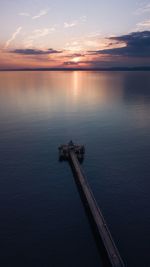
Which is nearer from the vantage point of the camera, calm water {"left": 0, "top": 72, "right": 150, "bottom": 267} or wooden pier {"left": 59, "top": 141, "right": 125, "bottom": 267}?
wooden pier {"left": 59, "top": 141, "right": 125, "bottom": 267}

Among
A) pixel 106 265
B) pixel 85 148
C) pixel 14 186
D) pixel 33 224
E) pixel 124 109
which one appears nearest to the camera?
pixel 106 265

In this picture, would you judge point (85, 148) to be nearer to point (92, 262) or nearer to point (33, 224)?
point (33, 224)

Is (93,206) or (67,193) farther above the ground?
(67,193)

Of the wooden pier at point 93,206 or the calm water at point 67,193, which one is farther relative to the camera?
the calm water at point 67,193

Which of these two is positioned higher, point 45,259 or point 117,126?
point 117,126

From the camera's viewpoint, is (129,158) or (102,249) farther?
(129,158)

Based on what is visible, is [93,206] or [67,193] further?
[67,193]

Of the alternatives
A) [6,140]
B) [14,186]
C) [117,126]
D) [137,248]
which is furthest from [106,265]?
[117,126]

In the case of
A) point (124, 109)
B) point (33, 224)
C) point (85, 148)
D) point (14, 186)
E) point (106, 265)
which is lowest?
point (106, 265)
